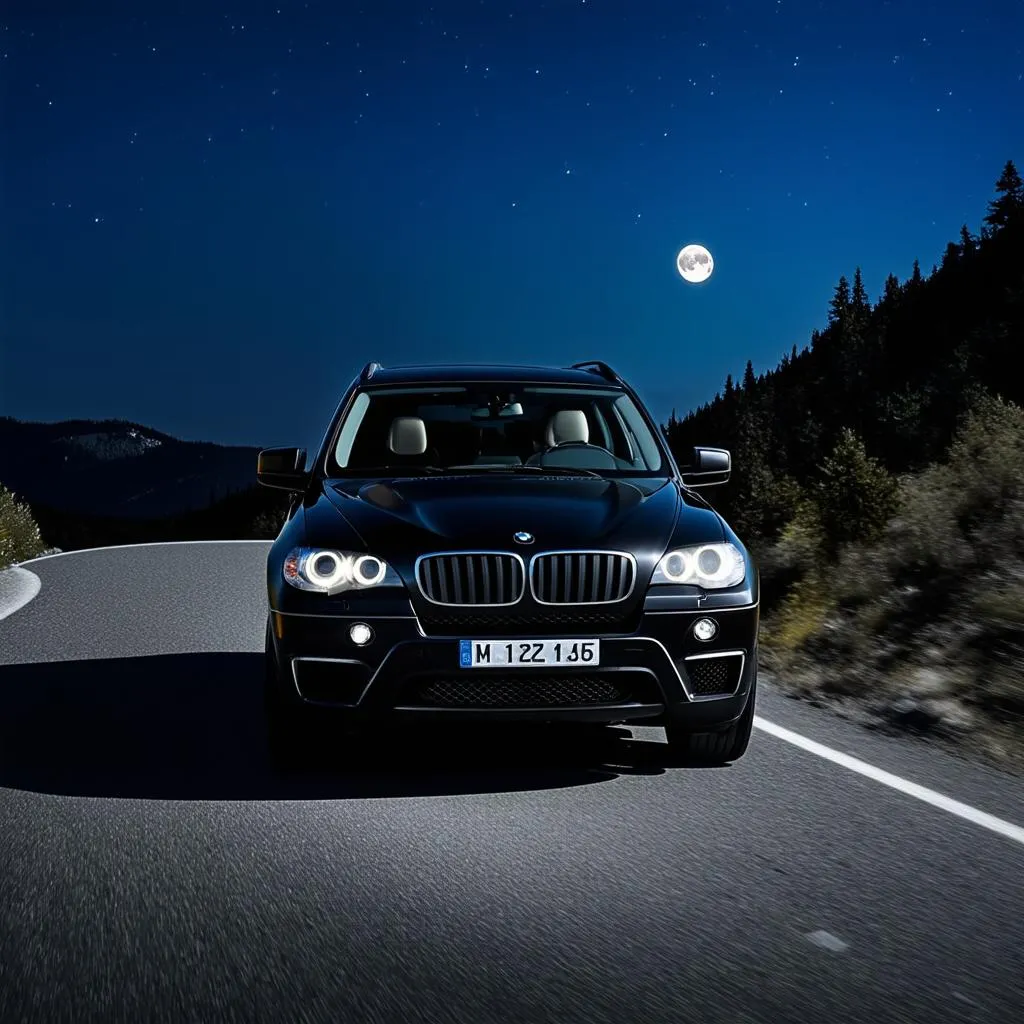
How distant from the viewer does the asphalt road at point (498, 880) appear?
3428mm

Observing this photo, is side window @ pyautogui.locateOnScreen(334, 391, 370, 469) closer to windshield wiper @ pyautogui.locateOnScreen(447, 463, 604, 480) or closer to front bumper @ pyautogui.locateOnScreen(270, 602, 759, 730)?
windshield wiper @ pyautogui.locateOnScreen(447, 463, 604, 480)

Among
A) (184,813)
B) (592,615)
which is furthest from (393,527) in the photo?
(184,813)

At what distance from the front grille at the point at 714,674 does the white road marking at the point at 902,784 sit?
2.76ft

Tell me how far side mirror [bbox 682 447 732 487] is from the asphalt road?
1.39 metres

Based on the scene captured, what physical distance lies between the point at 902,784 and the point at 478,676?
1982mm

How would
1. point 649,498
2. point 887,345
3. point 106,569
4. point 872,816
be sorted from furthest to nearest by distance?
point 887,345 → point 106,569 → point 649,498 → point 872,816

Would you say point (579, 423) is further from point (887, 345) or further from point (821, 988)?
point (887, 345)

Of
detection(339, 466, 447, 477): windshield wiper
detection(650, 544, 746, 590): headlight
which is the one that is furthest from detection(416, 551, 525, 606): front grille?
detection(339, 466, 447, 477): windshield wiper

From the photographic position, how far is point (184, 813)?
Answer: 17.6 ft

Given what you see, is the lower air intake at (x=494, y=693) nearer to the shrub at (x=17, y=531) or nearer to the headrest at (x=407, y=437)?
the headrest at (x=407, y=437)

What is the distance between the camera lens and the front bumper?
5.54 metres

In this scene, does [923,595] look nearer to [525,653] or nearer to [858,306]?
[525,653]

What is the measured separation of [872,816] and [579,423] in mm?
3093

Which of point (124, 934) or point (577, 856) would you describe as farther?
point (577, 856)
